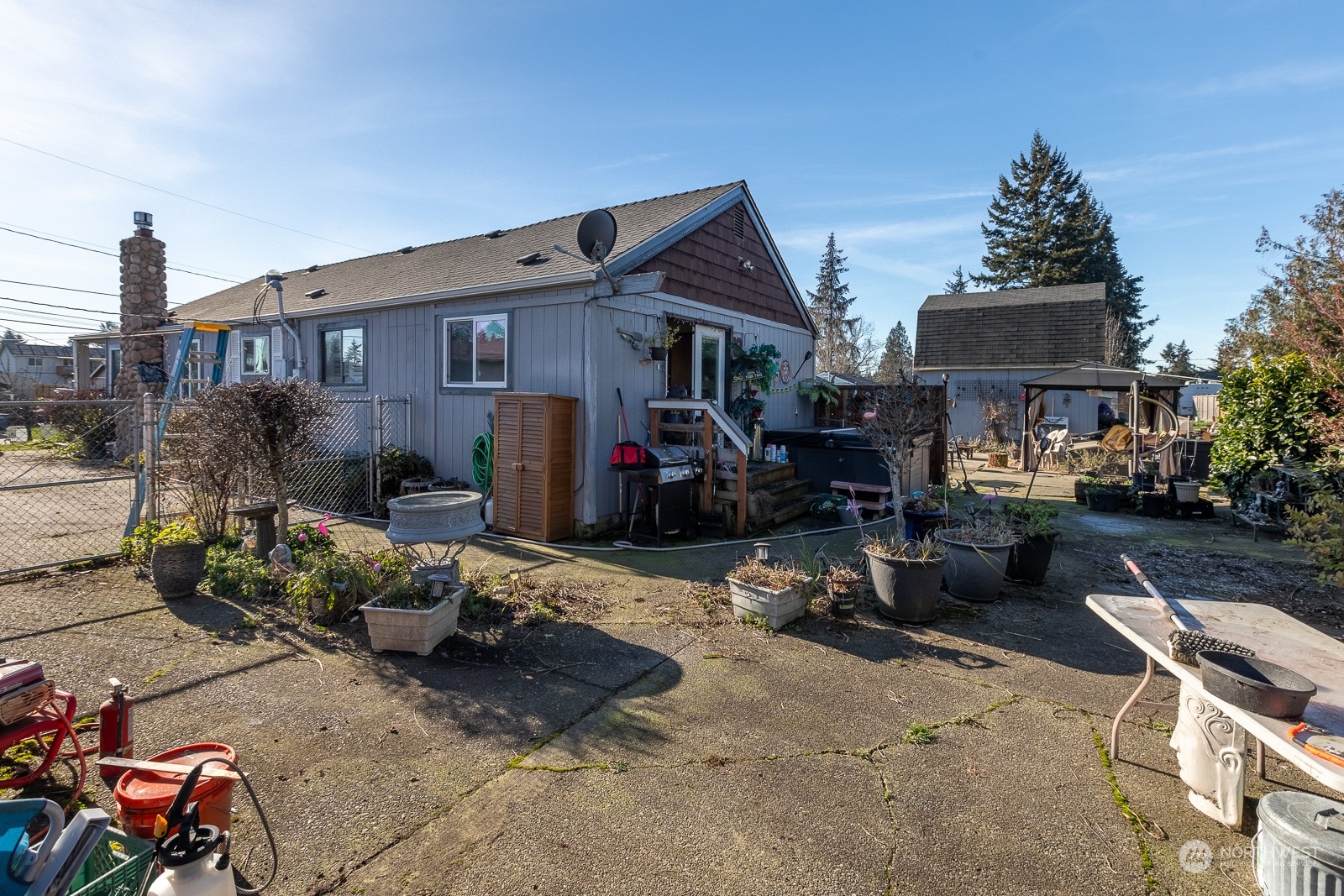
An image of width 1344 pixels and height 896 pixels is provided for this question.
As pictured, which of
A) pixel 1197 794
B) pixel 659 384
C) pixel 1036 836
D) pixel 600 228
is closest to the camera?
pixel 1036 836

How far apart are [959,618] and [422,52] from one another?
982cm

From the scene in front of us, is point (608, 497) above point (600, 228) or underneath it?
underneath

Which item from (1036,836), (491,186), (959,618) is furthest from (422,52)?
(1036,836)

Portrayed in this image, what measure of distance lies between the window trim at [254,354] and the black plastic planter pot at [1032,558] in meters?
13.3

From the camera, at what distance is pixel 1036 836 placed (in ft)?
8.13

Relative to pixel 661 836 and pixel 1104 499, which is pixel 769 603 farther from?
pixel 1104 499

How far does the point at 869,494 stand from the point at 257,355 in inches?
488

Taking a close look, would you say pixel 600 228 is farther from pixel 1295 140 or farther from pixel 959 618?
pixel 1295 140

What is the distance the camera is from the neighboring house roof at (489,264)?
8.38 metres

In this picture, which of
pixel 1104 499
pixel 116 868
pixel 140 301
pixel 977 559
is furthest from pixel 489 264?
pixel 140 301

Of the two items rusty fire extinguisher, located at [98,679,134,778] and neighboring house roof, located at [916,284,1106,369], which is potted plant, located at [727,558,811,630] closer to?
rusty fire extinguisher, located at [98,679,134,778]

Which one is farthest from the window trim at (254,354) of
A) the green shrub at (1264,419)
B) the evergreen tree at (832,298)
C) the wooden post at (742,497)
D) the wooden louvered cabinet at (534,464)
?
the evergreen tree at (832,298)

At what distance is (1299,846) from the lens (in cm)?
177

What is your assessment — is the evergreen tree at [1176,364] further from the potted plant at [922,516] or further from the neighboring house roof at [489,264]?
the potted plant at [922,516]
